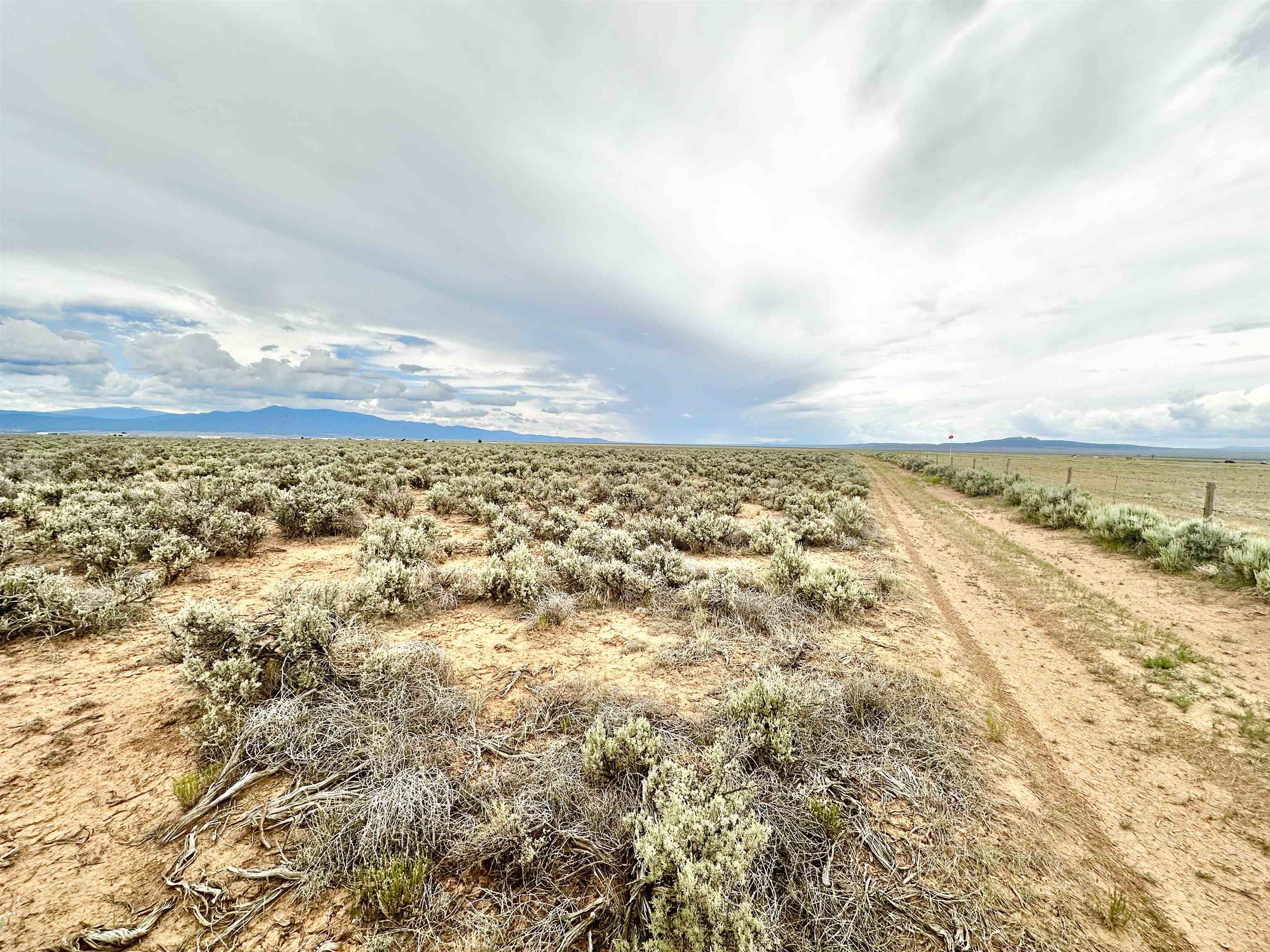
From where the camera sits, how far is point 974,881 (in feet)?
9.94

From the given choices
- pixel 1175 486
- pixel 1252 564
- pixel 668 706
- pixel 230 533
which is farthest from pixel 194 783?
pixel 1175 486

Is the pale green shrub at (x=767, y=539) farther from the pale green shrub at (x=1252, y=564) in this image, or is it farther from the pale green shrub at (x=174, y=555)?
the pale green shrub at (x=174, y=555)

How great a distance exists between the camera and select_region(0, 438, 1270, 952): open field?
272 cm

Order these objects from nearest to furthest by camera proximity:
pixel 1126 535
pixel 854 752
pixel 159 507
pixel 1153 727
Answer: pixel 854 752, pixel 1153 727, pixel 159 507, pixel 1126 535

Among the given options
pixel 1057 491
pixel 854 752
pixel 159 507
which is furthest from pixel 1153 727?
pixel 1057 491

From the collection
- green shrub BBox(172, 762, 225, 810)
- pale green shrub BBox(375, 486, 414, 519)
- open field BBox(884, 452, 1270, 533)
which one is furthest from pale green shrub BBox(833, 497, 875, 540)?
open field BBox(884, 452, 1270, 533)

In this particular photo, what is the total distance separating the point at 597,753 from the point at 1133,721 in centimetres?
610

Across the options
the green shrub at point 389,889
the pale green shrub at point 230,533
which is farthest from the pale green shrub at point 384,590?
the green shrub at point 389,889

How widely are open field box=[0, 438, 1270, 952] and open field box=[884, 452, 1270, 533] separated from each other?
48.4 feet

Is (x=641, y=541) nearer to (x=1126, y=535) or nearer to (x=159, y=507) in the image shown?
(x=159, y=507)

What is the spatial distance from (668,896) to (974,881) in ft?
6.90

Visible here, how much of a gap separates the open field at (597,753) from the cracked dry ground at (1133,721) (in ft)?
0.12

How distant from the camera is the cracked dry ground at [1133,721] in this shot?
3246mm

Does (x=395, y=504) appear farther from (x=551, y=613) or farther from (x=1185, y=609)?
(x=1185, y=609)
